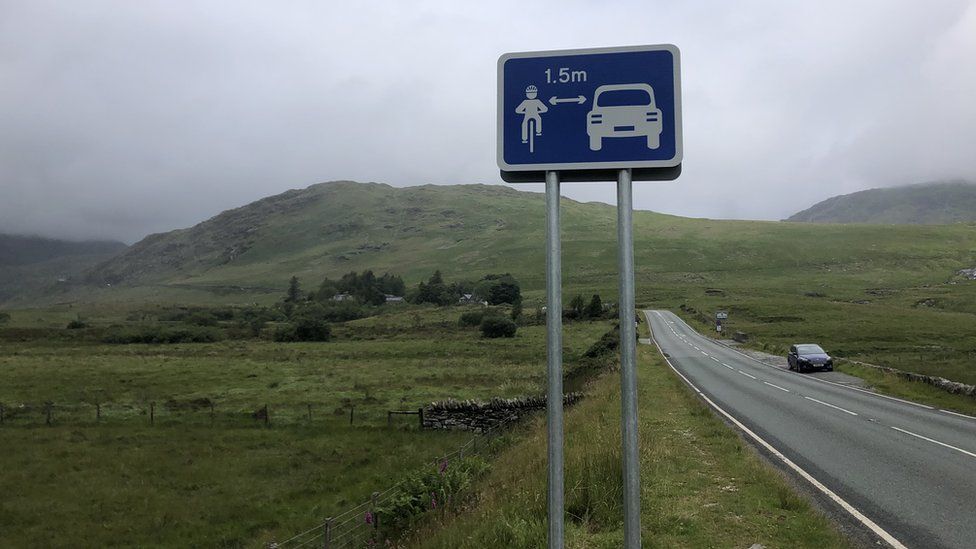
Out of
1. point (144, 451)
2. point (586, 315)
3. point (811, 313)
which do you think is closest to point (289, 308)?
point (586, 315)

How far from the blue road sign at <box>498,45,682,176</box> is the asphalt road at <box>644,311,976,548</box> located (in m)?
6.92

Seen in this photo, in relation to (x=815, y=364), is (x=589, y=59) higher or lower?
higher

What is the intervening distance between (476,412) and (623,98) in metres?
22.9

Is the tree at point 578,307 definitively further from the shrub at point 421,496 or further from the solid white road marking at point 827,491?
the shrub at point 421,496

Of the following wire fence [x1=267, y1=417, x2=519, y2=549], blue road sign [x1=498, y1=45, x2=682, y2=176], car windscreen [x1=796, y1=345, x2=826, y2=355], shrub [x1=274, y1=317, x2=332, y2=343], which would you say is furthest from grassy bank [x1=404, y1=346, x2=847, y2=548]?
shrub [x1=274, y1=317, x2=332, y2=343]

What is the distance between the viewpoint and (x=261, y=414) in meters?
27.1

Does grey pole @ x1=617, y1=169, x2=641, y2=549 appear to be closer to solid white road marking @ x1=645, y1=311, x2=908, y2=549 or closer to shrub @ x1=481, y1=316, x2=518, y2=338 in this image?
solid white road marking @ x1=645, y1=311, x2=908, y2=549

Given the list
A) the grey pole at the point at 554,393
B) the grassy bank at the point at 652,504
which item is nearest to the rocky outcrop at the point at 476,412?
the grassy bank at the point at 652,504

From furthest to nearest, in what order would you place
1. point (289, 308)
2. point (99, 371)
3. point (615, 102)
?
point (289, 308)
point (99, 371)
point (615, 102)

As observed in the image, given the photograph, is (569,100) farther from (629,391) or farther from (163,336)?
(163,336)

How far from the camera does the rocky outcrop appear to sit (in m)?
24.1

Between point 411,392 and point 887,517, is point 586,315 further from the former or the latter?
point 887,517

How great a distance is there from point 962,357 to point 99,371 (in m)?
59.7

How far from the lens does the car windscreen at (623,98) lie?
10.3 feet
